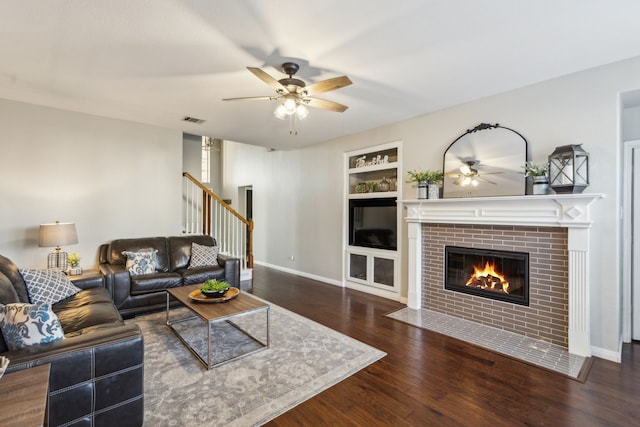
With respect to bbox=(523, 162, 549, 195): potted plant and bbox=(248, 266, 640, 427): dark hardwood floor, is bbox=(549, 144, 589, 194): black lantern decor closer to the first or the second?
bbox=(523, 162, 549, 195): potted plant

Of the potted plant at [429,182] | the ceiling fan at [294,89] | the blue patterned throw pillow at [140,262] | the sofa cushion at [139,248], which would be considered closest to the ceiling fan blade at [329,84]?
the ceiling fan at [294,89]

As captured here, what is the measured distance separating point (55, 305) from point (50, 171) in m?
2.32

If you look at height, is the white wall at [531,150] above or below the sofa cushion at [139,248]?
above

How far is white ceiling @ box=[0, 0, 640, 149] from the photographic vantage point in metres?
2.15

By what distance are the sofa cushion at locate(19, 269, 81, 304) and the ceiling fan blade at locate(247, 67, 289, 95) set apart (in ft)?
9.15

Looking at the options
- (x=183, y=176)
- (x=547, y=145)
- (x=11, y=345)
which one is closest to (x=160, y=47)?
(x=11, y=345)

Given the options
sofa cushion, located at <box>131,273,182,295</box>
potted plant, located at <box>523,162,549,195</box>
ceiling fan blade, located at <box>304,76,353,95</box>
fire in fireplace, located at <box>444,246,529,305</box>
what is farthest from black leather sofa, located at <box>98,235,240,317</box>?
potted plant, located at <box>523,162,549,195</box>

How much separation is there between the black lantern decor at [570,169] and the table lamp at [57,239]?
5.64 meters

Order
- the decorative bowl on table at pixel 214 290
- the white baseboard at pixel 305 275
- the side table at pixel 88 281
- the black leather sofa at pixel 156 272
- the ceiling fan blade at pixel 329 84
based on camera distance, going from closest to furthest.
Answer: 1. the ceiling fan blade at pixel 329 84
2. the decorative bowl on table at pixel 214 290
3. the side table at pixel 88 281
4. the black leather sofa at pixel 156 272
5. the white baseboard at pixel 305 275

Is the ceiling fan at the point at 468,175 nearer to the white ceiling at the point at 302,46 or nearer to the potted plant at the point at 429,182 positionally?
the potted plant at the point at 429,182

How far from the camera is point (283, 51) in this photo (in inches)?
106

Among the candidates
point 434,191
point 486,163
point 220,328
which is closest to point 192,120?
point 220,328

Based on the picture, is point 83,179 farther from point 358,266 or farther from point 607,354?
point 607,354

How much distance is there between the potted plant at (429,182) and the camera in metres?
4.10
